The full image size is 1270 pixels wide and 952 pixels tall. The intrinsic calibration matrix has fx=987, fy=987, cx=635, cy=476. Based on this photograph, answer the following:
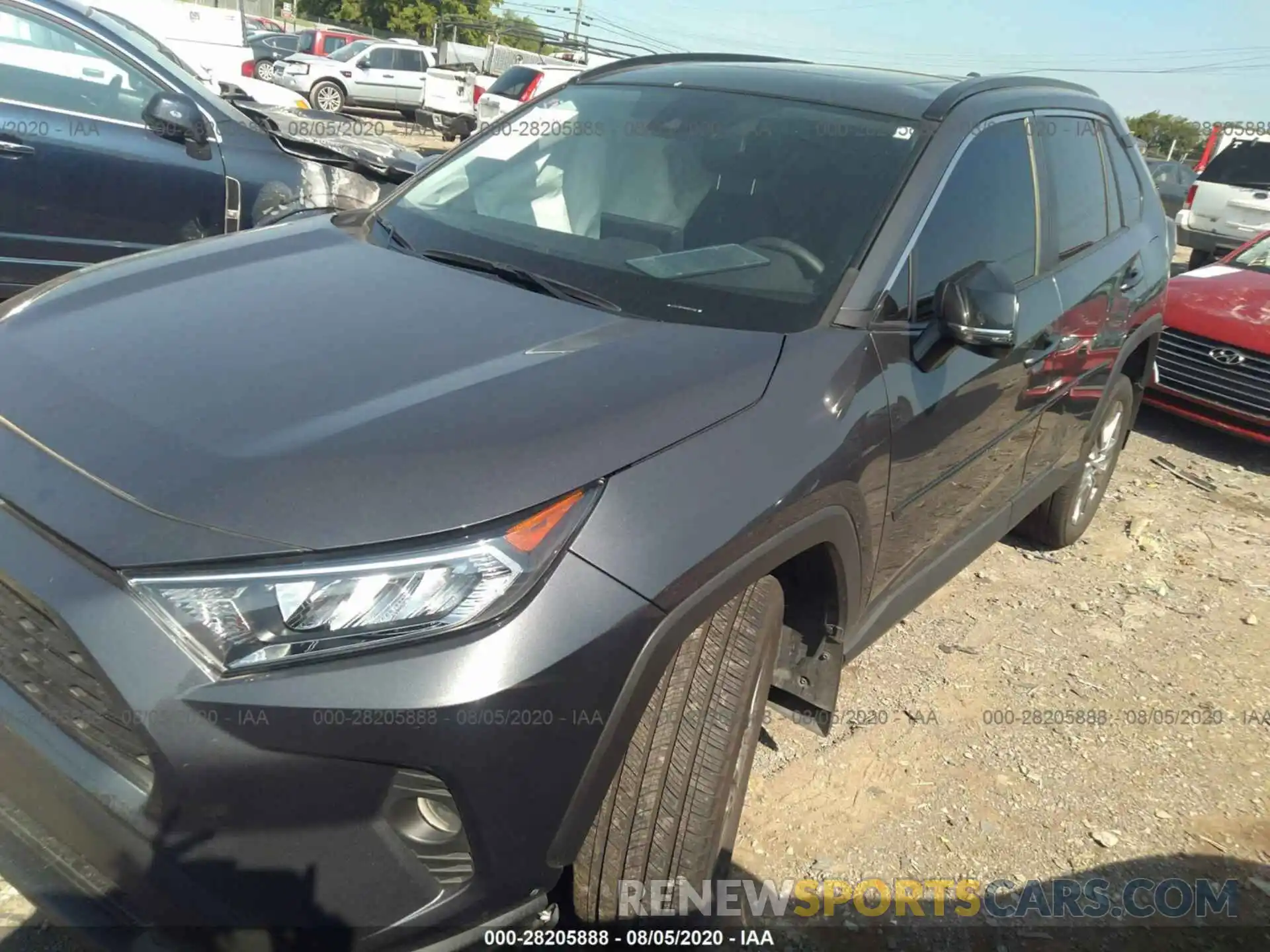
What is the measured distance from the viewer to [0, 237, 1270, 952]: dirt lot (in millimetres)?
Result: 2633

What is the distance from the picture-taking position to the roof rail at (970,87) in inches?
107

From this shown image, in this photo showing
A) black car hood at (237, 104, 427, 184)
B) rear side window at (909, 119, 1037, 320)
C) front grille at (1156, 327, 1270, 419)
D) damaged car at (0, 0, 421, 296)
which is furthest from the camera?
front grille at (1156, 327, 1270, 419)

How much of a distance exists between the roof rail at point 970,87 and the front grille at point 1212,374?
3116mm

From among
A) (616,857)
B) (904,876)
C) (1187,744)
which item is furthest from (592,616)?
(1187,744)

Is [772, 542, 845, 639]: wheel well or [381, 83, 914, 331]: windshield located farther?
[381, 83, 914, 331]: windshield

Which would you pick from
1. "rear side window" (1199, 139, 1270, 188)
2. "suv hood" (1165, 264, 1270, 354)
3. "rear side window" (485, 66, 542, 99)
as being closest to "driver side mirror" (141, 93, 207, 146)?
"suv hood" (1165, 264, 1270, 354)

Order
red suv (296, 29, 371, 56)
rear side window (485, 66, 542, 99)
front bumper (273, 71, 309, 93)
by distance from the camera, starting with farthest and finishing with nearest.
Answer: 1. red suv (296, 29, 371, 56)
2. front bumper (273, 71, 309, 93)
3. rear side window (485, 66, 542, 99)

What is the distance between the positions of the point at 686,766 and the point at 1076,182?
110 inches

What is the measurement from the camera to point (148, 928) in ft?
5.02

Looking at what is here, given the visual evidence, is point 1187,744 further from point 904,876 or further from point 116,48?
point 116,48

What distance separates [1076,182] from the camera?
3607 mm

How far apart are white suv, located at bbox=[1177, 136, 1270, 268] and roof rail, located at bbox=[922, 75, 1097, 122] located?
11.1 meters

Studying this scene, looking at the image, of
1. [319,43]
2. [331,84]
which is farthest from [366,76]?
[319,43]

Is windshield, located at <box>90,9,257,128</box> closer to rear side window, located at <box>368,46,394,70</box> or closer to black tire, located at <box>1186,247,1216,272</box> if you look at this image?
black tire, located at <box>1186,247,1216,272</box>
